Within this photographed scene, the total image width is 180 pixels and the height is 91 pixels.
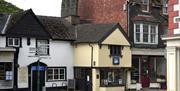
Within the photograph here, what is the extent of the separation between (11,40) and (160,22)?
1671 centimetres

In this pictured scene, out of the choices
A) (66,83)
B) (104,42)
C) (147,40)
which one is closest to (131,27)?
(147,40)

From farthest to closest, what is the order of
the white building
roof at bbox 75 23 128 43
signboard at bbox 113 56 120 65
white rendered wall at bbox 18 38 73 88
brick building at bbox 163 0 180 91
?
signboard at bbox 113 56 120 65, roof at bbox 75 23 128 43, white rendered wall at bbox 18 38 73 88, the white building, brick building at bbox 163 0 180 91

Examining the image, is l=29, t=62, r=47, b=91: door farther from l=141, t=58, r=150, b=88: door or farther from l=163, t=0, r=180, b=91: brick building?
l=163, t=0, r=180, b=91: brick building

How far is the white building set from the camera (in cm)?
3372

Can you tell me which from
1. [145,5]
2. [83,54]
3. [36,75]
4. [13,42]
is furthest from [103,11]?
[13,42]

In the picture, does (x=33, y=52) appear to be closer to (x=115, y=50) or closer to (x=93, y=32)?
(x=93, y=32)

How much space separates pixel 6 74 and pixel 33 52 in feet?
10.4

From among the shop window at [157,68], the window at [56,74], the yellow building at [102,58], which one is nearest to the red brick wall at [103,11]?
the yellow building at [102,58]

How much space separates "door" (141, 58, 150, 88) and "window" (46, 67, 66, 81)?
904cm

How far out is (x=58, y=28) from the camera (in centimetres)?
3862

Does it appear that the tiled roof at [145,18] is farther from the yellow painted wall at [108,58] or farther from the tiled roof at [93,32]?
the tiled roof at [93,32]

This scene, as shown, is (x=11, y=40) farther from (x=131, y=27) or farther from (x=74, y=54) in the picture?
(x=131, y=27)

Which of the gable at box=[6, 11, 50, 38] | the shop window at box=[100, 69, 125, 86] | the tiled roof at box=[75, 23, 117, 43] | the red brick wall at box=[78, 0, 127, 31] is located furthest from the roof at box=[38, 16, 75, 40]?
the red brick wall at box=[78, 0, 127, 31]

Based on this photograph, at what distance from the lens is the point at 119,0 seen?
41.9 m
